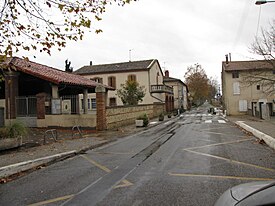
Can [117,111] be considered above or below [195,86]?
below

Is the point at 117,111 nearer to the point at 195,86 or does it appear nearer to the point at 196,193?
the point at 196,193

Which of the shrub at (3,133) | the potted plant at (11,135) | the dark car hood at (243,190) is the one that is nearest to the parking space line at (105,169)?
the potted plant at (11,135)

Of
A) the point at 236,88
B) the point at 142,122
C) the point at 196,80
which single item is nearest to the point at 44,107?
the point at 142,122

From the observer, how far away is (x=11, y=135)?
11148 mm

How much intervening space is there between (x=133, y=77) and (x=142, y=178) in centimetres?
3896

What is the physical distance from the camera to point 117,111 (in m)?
21.9

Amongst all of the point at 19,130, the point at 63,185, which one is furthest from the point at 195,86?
the point at 63,185

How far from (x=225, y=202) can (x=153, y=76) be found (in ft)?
147

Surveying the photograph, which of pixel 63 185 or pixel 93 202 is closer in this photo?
pixel 93 202

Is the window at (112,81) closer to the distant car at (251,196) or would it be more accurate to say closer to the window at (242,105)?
the window at (242,105)

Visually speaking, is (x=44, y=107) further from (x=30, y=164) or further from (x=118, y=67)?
(x=118, y=67)

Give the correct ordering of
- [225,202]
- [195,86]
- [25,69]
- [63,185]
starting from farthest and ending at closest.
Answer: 1. [195,86]
2. [25,69]
3. [63,185]
4. [225,202]

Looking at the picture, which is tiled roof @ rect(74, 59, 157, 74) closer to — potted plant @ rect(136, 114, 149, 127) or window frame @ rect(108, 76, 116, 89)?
window frame @ rect(108, 76, 116, 89)

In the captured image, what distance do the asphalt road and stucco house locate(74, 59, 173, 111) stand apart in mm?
33256
